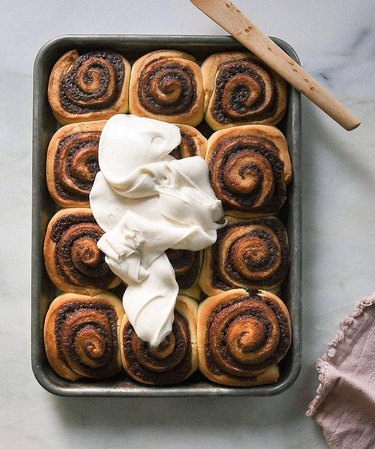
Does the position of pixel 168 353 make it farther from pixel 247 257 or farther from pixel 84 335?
pixel 247 257

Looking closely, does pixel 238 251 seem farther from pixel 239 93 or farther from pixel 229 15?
pixel 229 15

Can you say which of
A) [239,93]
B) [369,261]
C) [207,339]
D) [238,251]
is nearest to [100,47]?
[239,93]

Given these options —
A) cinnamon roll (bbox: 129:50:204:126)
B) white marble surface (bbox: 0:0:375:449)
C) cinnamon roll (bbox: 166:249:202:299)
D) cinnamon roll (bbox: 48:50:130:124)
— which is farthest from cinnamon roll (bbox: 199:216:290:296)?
cinnamon roll (bbox: 48:50:130:124)

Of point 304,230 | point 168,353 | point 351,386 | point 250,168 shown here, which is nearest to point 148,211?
point 250,168

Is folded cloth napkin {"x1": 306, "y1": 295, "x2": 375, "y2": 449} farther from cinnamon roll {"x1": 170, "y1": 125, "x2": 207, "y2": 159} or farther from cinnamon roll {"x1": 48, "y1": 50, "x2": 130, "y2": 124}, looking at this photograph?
cinnamon roll {"x1": 48, "y1": 50, "x2": 130, "y2": 124}

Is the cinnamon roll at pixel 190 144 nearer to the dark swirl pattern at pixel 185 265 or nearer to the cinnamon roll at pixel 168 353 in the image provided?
the dark swirl pattern at pixel 185 265

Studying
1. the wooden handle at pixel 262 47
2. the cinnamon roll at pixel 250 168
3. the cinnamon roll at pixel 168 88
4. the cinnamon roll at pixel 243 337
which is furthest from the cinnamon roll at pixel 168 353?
the wooden handle at pixel 262 47
